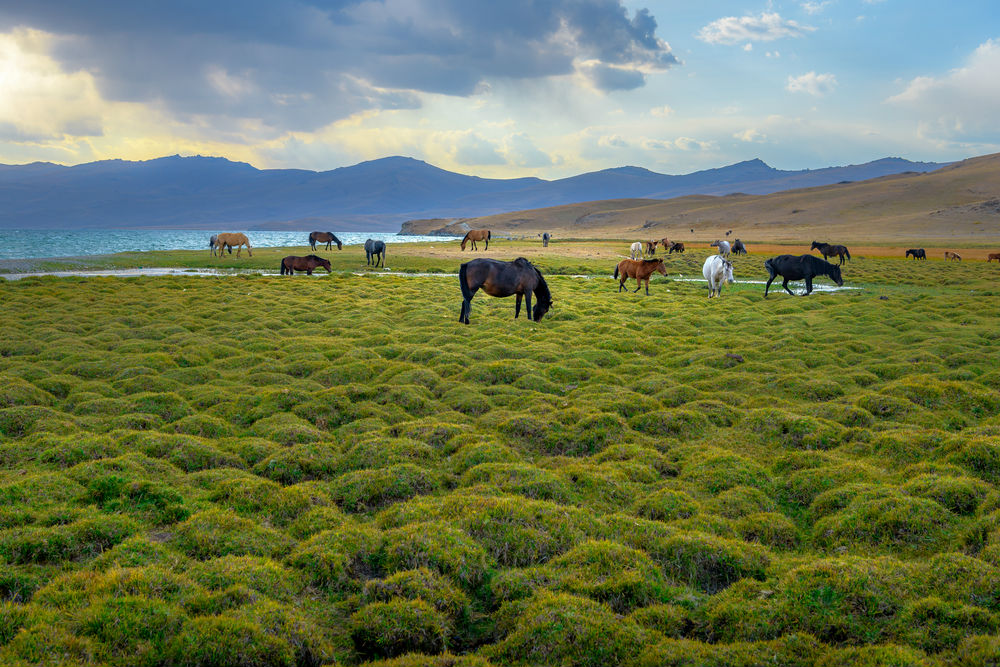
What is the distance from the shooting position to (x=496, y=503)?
297 inches

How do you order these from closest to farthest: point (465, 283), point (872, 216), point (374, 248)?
point (465, 283) < point (374, 248) < point (872, 216)

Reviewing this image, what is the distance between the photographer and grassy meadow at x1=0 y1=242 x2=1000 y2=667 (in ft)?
17.2

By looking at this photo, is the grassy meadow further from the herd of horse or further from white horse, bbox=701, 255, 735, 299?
white horse, bbox=701, 255, 735, 299

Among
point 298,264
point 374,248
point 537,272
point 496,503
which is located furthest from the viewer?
point 374,248

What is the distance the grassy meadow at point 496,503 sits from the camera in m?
5.23

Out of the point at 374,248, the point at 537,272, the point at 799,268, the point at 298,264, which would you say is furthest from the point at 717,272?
the point at 374,248

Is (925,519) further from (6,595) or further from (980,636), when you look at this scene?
(6,595)

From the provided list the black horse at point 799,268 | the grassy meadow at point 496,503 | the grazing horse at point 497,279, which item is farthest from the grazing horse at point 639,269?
the grassy meadow at point 496,503

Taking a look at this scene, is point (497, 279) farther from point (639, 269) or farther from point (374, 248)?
point (374, 248)

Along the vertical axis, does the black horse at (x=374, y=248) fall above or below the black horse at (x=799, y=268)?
above

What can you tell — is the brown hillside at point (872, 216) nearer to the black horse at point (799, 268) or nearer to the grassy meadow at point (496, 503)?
the black horse at point (799, 268)

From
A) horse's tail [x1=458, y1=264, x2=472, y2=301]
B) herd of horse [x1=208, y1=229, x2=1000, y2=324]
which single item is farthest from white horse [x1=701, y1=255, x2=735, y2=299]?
horse's tail [x1=458, y1=264, x2=472, y2=301]

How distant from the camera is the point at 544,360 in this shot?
52.2 feet

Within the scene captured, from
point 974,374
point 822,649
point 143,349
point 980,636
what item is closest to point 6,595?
point 822,649
